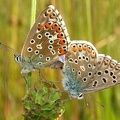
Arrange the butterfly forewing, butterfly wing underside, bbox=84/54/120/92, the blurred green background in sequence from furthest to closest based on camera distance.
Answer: the blurred green background → butterfly wing underside, bbox=84/54/120/92 → the butterfly forewing

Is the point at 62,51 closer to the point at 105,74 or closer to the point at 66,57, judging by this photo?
the point at 66,57

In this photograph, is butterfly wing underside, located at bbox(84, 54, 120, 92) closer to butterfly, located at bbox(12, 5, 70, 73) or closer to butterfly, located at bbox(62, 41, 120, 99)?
butterfly, located at bbox(62, 41, 120, 99)

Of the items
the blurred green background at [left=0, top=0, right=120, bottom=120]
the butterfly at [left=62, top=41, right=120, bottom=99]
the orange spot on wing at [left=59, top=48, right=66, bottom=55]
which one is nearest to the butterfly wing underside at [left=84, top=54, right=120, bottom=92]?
the butterfly at [left=62, top=41, right=120, bottom=99]

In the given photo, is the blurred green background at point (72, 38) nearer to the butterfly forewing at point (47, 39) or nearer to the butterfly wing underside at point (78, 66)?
the butterfly wing underside at point (78, 66)

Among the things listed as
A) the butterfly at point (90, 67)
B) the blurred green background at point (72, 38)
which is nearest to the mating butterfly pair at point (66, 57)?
the butterfly at point (90, 67)

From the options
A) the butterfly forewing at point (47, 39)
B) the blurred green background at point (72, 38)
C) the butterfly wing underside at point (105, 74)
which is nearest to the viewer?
the butterfly forewing at point (47, 39)

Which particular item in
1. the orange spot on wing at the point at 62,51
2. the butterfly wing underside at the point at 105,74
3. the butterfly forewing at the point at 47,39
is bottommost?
the butterfly wing underside at the point at 105,74
